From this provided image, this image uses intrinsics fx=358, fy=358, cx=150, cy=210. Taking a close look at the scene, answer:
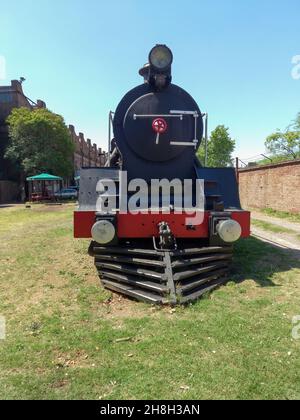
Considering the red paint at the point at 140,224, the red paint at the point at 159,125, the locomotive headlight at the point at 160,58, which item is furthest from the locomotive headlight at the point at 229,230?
the locomotive headlight at the point at 160,58

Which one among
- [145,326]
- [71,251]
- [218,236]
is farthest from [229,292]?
[71,251]

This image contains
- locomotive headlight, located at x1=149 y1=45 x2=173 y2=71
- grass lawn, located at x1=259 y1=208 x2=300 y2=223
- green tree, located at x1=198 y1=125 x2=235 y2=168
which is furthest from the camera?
green tree, located at x1=198 y1=125 x2=235 y2=168

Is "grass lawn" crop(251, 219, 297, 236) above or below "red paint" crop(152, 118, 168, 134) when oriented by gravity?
below

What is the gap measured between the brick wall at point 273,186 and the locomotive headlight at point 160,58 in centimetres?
940

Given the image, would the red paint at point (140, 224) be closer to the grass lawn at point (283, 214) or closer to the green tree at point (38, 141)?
the grass lawn at point (283, 214)

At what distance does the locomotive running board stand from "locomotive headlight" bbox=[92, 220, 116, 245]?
0.46 metres

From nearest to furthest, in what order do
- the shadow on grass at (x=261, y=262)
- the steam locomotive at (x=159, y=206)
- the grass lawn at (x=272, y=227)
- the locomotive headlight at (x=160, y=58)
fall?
1. the steam locomotive at (x=159, y=206)
2. the shadow on grass at (x=261, y=262)
3. the locomotive headlight at (x=160, y=58)
4. the grass lawn at (x=272, y=227)

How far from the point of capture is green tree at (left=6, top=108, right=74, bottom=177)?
95.9 feet

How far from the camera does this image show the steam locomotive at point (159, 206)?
4.81 m

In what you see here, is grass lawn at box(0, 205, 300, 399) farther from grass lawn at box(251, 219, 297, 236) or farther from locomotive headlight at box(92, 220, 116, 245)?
grass lawn at box(251, 219, 297, 236)

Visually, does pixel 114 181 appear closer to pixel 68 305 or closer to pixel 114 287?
pixel 114 287

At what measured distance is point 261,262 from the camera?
20.1 feet

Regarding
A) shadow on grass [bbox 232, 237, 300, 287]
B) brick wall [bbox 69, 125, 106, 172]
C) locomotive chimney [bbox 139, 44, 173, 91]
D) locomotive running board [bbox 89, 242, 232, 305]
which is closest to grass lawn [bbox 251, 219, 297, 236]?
shadow on grass [bbox 232, 237, 300, 287]

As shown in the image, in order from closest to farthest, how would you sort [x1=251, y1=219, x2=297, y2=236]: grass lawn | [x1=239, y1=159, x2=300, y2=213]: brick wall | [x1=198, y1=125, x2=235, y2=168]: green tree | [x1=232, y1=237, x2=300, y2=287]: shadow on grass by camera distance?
[x1=232, y1=237, x2=300, y2=287]: shadow on grass, [x1=251, y1=219, x2=297, y2=236]: grass lawn, [x1=239, y1=159, x2=300, y2=213]: brick wall, [x1=198, y1=125, x2=235, y2=168]: green tree
